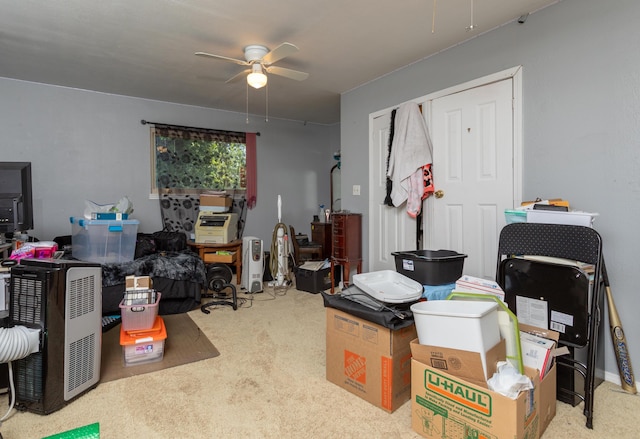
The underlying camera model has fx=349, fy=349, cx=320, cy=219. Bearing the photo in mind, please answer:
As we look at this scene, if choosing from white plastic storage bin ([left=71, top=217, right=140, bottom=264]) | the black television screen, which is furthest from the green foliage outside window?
the black television screen

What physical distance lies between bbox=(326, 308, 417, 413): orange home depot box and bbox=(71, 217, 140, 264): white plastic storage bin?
2.22 m

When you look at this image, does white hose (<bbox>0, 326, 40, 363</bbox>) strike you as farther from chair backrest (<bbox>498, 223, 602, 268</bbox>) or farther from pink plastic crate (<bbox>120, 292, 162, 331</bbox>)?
chair backrest (<bbox>498, 223, 602, 268</bbox>)

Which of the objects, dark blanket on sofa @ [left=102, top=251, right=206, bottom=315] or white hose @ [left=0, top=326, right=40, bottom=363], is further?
dark blanket on sofa @ [left=102, top=251, right=206, bottom=315]

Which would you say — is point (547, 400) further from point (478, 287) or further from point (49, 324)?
point (49, 324)

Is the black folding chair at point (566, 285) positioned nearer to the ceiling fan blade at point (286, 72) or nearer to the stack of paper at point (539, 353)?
the stack of paper at point (539, 353)

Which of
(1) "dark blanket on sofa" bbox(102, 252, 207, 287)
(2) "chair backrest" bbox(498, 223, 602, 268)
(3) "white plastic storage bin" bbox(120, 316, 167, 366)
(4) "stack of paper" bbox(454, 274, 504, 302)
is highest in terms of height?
(2) "chair backrest" bbox(498, 223, 602, 268)

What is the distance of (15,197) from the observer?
223 cm

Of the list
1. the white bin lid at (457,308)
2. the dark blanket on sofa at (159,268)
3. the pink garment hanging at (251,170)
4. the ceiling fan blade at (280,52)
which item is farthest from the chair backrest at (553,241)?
the pink garment hanging at (251,170)

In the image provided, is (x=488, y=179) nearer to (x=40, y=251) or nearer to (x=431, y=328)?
(x=431, y=328)

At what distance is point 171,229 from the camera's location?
4617 millimetres

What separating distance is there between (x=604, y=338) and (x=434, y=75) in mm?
2363

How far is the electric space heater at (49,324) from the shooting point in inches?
65.8

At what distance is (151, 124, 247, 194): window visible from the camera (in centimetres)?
458

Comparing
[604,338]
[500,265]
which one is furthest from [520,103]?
[604,338]
